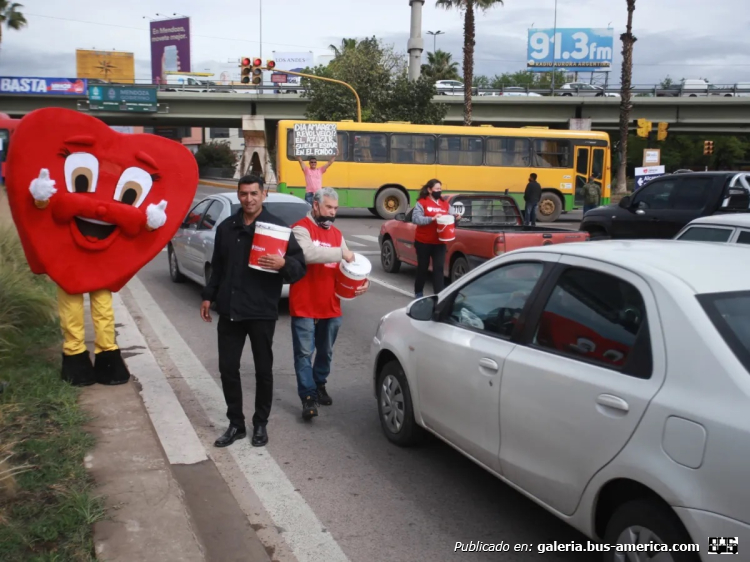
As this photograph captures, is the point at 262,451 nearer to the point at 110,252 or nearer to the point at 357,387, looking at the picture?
the point at 357,387

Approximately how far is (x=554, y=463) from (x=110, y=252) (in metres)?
4.23

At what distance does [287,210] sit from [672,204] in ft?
23.3

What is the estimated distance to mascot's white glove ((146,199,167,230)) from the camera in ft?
20.4

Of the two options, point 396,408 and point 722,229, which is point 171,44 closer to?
point 722,229

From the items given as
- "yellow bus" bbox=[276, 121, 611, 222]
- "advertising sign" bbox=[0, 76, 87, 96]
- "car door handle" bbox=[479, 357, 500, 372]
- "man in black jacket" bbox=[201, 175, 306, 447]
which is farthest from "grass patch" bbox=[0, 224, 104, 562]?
"advertising sign" bbox=[0, 76, 87, 96]

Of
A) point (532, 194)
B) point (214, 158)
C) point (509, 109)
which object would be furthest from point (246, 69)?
point (214, 158)

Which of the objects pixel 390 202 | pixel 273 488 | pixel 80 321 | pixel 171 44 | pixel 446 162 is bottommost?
pixel 273 488

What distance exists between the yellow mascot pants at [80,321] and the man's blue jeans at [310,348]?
161cm

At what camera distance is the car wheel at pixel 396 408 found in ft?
16.7

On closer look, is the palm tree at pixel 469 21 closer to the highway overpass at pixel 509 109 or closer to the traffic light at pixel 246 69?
the highway overpass at pixel 509 109

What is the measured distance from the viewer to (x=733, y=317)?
9.81 ft

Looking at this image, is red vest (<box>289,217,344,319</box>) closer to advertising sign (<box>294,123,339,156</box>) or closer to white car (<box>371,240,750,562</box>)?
white car (<box>371,240,750,562</box>)

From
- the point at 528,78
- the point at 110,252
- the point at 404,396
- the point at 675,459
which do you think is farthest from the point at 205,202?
the point at 528,78

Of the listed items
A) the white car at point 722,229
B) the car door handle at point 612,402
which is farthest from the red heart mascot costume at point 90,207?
the white car at point 722,229
